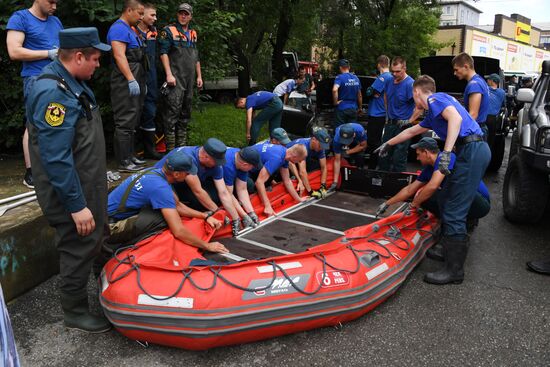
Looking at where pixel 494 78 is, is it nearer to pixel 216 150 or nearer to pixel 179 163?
pixel 216 150

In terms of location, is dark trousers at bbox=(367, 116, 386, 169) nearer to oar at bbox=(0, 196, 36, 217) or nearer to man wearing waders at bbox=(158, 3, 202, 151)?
man wearing waders at bbox=(158, 3, 202, 151)

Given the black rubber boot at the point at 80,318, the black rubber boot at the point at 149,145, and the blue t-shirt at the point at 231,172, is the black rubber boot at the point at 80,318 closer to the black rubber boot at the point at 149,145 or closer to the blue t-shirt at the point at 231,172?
the blue t-shirt at the point at 231,172

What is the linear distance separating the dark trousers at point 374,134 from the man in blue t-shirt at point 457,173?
328 centimetres

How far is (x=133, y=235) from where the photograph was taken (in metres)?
3.81

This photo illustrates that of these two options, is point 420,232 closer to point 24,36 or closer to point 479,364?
point 479,364

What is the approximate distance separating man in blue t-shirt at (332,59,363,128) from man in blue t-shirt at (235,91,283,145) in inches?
44.2

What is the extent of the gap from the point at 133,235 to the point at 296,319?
1.62 metres

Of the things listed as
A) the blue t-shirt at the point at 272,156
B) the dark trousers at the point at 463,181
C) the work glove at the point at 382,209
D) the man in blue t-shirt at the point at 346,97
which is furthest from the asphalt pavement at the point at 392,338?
the man in blue t-shirt at the point at 346,97

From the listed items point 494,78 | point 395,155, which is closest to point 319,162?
point 395,155

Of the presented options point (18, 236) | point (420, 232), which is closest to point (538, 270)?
point (420, 232)

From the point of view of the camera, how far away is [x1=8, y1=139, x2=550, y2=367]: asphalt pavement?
297 cm

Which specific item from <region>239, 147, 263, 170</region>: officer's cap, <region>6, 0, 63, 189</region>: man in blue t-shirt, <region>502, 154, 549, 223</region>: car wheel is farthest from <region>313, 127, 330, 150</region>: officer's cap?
<region>6, 0, 63, 189</region>: man in blue t-shirt

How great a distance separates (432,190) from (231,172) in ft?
6.87

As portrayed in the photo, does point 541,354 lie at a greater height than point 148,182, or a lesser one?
lesser
